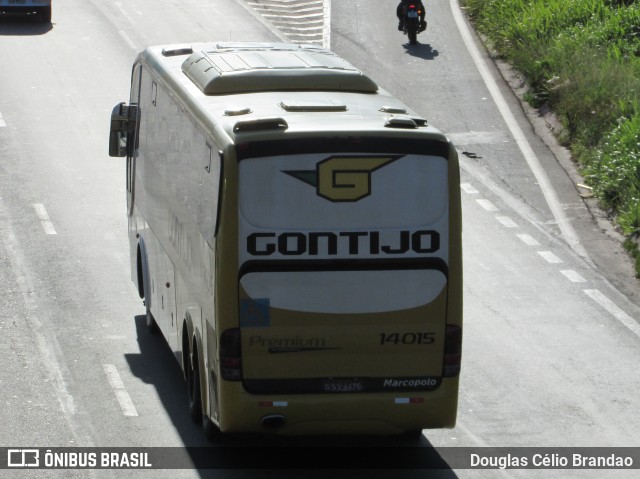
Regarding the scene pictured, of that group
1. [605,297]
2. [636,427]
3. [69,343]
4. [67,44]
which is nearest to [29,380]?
[69,343]

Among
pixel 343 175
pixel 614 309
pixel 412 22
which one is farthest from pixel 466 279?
pixel 412 22

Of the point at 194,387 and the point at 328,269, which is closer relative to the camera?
the point at 328,269

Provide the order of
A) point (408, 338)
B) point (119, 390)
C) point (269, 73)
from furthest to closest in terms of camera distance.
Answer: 1. point (119, 390)
2. point (269, 73)
3. point (408, 338)

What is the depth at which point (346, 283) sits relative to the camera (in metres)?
11.7

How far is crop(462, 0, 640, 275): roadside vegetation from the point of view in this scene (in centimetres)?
2216

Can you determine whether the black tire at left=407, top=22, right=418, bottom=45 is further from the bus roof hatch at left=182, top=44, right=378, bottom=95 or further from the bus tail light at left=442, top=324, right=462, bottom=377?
the bus tail light at left=442, top=324, right=462, bottom=377

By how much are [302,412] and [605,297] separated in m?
7.70

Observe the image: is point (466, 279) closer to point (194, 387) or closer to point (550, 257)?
point (550, 257)

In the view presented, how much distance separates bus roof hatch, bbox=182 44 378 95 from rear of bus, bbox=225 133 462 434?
2.10m

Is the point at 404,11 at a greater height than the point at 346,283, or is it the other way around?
the point at 346,283

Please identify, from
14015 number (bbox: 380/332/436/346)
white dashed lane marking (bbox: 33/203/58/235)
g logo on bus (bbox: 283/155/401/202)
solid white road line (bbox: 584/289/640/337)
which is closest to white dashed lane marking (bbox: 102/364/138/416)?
14015 number (bbox: 380/332/436/346)

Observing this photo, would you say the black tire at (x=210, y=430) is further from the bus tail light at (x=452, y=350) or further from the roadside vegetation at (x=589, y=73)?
the roadside vegetation at (x=589, y=73)

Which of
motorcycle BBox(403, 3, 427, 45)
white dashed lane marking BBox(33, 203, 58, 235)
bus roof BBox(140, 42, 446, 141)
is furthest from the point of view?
motorcycle BBox(403, 3, 427, 45)

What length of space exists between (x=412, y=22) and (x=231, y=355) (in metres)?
21.0
